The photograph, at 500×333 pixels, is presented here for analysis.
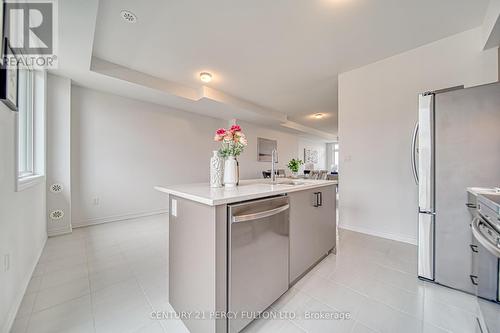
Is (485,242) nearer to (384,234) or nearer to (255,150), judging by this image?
(384,234)

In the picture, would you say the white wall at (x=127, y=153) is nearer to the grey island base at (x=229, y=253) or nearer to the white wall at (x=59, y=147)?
the white wall at (x=59, y=147)

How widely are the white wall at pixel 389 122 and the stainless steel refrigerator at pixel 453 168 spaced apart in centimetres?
106

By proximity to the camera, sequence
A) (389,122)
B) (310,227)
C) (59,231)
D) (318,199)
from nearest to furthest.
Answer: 1. (310,227)
2. (318,199)
3. (389,122)
4. (59,231)

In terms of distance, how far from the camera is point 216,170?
4.95ft

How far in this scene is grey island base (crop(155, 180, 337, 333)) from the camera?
1.07 metres

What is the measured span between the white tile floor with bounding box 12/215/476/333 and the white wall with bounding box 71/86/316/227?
4.22 feet

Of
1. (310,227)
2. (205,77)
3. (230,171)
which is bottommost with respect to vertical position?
(310,227)

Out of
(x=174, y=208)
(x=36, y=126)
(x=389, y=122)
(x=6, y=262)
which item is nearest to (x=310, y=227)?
(x=174, y=208)

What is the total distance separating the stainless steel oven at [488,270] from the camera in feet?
3.22

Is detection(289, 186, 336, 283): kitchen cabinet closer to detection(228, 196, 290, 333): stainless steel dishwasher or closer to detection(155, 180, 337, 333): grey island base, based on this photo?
detection(155, 180, 337, 333): grey island base

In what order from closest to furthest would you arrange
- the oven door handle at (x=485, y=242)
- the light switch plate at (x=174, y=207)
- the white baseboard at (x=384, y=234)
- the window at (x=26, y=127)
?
the oven door handle at (x=485, y=242), the light switch plate at (x=174, y=207), the window at (x=26, y=127), the white baseboard at (x=384, y=234)

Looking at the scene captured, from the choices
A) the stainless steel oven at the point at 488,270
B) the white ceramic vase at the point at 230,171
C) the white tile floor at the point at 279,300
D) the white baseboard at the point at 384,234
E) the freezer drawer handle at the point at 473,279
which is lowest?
the white tile floor at the point at 279,300

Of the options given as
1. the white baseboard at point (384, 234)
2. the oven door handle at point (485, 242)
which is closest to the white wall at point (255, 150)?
the white baseboard at point (384, 234)

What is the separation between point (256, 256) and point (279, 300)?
58cm
